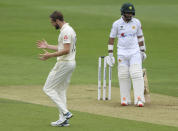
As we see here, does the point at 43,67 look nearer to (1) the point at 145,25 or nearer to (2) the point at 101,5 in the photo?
(1) the point at 145,25

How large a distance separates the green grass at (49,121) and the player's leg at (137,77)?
1.78 m

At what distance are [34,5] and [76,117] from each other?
3471 cm

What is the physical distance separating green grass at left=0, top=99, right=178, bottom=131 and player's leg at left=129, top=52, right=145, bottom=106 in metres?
1.78

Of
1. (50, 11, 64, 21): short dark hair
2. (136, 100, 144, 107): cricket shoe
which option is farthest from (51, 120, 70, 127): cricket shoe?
(136, 100, 144, 107): cricket shoe

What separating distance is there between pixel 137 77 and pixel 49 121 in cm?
300

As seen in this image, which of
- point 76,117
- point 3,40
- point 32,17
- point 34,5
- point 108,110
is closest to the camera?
point 76,117

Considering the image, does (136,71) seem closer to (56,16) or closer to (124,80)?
(124,80)

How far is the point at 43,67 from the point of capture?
21.2m

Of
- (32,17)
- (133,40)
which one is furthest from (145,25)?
(133,40)

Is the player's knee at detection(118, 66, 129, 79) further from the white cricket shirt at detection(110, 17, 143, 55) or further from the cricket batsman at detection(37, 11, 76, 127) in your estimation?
the cricket batsman at detection(37, 11, 76, 127)

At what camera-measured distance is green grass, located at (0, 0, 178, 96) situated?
19391 mm

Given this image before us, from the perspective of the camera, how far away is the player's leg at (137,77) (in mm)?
13516

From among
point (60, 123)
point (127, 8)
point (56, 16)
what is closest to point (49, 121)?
point (60, 123)

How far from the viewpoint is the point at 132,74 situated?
44.4 feet
